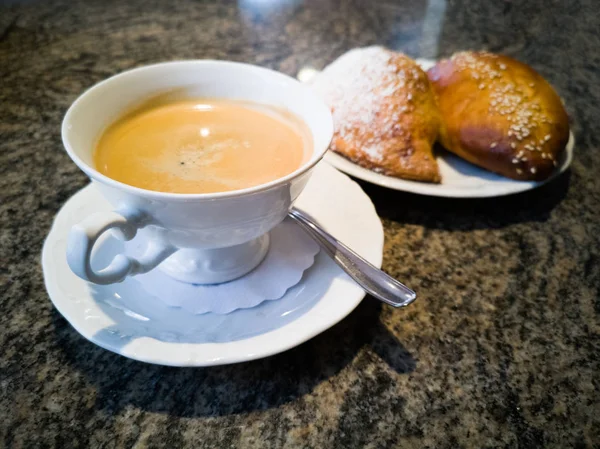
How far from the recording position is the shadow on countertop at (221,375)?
49 cm

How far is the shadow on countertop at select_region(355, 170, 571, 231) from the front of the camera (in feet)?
2.48

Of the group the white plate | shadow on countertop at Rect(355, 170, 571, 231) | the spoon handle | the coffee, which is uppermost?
the coffee

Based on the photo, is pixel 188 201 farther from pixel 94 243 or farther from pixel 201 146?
pixel 201 146

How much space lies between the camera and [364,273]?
0.55 metres

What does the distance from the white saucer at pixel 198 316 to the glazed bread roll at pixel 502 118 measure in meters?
0.33

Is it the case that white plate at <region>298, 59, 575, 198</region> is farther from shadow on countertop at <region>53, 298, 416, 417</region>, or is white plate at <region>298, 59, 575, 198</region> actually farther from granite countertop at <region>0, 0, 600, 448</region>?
shadow on countertop at <region>53, 298, 416, 417</region>

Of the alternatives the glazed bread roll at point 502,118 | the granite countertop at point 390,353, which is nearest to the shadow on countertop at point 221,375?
the granite countertop at point 390,353

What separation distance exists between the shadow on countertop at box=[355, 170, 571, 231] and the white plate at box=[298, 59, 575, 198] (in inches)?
1.2

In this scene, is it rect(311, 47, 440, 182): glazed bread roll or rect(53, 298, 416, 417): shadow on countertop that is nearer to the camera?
rect(53, 298, 416, 417): shadow on countertop

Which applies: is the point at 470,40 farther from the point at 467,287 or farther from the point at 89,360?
the point at 89,360

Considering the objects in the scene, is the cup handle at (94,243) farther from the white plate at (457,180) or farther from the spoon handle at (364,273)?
the white plate at (457,180)

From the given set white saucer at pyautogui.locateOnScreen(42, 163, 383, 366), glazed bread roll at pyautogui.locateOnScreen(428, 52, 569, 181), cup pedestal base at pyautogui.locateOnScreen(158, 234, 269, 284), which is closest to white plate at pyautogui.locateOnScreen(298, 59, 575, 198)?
glazed bread roll at pyautogui.locateOnScreen(428, 52, 569, 181)

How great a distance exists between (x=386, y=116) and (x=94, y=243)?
1.93 feet

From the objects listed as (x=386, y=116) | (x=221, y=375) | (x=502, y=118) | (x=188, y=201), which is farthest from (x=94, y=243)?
(x=502, y=118)
